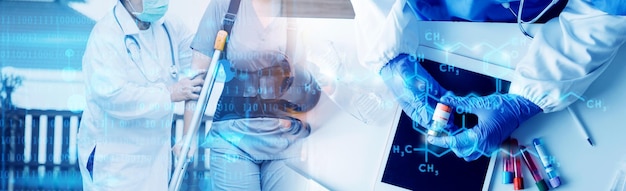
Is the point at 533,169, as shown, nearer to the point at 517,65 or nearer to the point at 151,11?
the point at 517,65

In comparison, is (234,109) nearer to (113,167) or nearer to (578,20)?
(113,167)

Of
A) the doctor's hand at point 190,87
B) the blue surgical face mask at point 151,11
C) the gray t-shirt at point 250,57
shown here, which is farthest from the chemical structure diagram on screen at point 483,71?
the blue surgical face mask at point 151,11

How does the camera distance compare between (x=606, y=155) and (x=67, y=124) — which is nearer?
(x=606, y=155)

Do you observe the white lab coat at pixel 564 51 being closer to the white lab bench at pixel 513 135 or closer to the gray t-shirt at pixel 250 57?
the white lab bench at pixel 513 135

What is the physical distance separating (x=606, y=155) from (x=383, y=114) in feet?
1.38

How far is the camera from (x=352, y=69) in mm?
1278

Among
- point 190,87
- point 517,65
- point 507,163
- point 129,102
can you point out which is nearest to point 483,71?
point 517,65

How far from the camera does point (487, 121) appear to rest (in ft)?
4.03

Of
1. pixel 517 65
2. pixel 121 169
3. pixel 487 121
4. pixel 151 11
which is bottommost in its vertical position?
pixel 121 169

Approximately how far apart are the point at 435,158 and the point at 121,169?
0.62 m

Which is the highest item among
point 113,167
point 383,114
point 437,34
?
point 437,34

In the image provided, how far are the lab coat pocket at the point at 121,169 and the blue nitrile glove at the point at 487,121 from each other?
58 centimetres

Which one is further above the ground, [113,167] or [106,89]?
[106,89]

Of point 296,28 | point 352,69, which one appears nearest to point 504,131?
point 352,69
